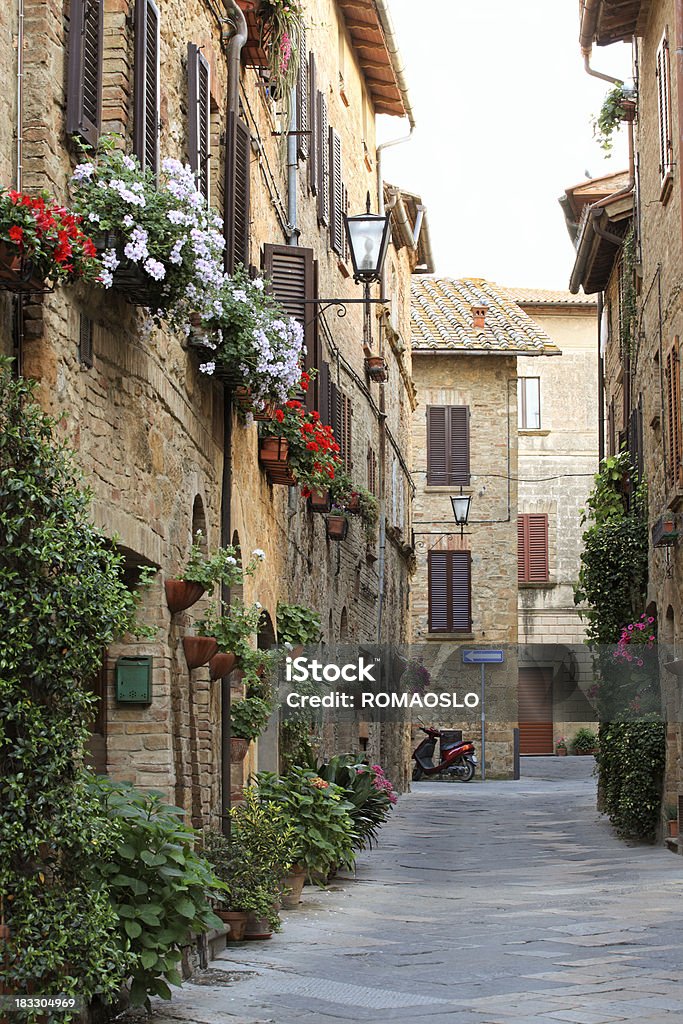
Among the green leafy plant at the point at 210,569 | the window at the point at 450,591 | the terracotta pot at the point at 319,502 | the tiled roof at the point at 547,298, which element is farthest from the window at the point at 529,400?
the green leafy plant at the point at 210,569

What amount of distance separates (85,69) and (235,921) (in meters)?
4.99

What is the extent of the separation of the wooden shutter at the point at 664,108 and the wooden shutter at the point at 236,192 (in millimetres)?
5770

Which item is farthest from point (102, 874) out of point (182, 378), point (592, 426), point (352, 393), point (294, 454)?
point (592, 426)

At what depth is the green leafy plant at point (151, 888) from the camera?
6.23 m

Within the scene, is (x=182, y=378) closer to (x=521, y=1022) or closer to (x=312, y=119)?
(x=521, y=1022)

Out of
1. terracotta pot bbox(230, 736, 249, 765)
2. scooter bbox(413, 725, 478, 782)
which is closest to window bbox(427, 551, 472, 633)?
scooter bbox(413, 725, 478, 782)

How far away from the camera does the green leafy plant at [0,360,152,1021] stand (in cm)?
559

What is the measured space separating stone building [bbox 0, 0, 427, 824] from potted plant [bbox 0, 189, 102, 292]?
32cm

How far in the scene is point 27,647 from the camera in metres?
5.56

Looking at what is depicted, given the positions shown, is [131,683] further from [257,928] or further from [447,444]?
[447,444]

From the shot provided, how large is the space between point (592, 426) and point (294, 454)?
1151 inches

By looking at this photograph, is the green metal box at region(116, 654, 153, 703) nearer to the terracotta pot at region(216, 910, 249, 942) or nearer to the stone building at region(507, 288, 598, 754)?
the terracotta pot at region(216, 910, 249, 942)

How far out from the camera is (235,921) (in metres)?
9.07

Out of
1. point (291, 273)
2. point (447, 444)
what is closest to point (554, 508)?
point (447, 444)
